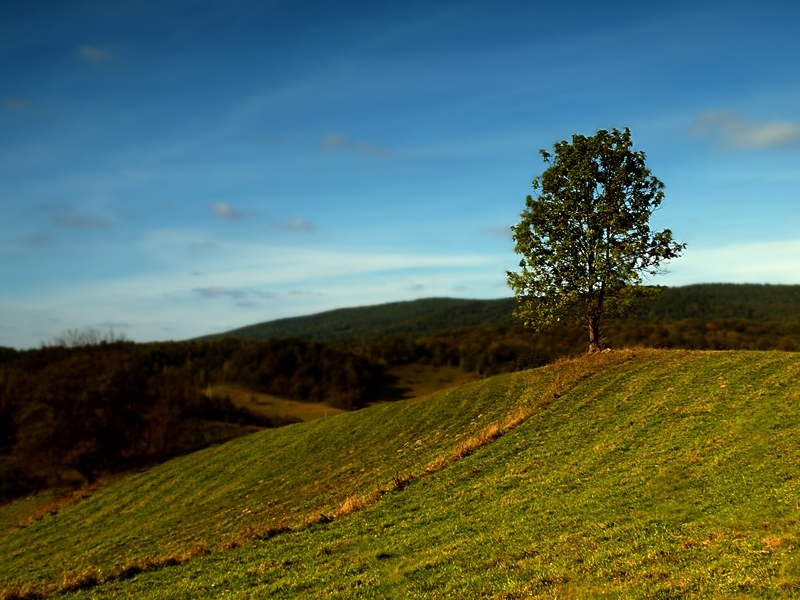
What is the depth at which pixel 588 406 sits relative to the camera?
34.7 m

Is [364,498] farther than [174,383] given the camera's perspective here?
No

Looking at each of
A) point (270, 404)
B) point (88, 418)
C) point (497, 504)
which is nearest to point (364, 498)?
point (497, 504)

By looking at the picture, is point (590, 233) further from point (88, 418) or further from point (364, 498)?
point (88, 418)

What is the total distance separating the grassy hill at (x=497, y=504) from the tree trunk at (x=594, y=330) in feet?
6.83

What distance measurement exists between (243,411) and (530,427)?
12087cm

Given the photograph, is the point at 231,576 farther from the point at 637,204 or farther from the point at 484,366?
the point at 484,366

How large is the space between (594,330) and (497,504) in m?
25.5

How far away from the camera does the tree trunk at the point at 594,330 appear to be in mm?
43875

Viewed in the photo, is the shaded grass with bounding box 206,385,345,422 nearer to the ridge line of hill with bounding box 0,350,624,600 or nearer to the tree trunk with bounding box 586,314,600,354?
the tree trunk with bounding box 586,314,600,354

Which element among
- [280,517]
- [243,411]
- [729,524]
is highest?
[729,524]

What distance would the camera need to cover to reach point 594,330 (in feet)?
146

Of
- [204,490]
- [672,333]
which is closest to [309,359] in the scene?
[672,333]

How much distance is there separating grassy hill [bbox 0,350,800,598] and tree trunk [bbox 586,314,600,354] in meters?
2.08

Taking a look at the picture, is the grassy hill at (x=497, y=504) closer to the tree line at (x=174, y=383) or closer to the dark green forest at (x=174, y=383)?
the dark green forest at (x=174, y=383)
